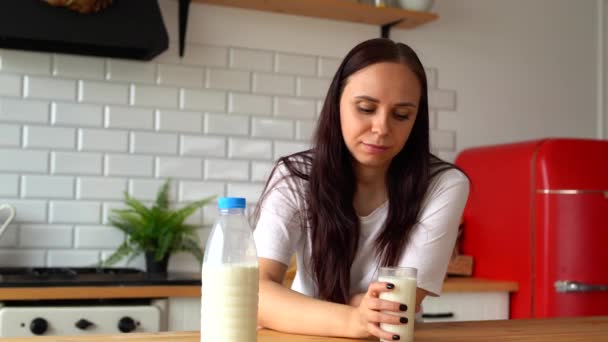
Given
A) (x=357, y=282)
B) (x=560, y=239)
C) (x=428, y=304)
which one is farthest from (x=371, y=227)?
(x=560, y=239)

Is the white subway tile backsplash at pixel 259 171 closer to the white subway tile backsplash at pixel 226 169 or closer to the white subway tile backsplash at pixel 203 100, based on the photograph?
the white subway tile backsplash at pixel 226 169

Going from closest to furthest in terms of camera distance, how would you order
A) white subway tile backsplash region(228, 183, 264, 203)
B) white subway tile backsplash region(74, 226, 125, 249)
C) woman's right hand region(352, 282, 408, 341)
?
woman's right hand region(352, 282, 408, 341) → white subway tile backsplash region(74, 226, 125, 249) → white subway tile backsplash region(228, 183, 264, 203)

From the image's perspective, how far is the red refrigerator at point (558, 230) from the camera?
3.04m

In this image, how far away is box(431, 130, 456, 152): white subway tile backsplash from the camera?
3.67 metres

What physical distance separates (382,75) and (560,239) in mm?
1639

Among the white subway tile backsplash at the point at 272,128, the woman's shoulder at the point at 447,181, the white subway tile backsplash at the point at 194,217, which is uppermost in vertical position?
the white subway tile backsplash at the point at 272,128


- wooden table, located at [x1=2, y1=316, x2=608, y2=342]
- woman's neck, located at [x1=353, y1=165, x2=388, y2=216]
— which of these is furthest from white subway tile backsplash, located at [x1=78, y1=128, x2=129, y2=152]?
wooden table, located at [x1=2, y1=316, x2=608, y2=342]

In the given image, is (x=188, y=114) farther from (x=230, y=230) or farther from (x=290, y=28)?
(x=230, y=230)

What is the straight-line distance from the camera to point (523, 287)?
10.3 feet

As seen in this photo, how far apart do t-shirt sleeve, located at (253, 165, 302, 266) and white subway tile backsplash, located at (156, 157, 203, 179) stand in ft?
4.68

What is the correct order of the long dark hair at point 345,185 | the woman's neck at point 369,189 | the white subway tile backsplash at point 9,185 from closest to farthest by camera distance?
the long dark hair at point 345,185
the woman's neck at point 369,189
the white subway tile backsplash at point 9,185

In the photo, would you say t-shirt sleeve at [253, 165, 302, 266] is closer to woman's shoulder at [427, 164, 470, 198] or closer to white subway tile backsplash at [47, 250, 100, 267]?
woman's shoulder at [427, 164, 470, 198]

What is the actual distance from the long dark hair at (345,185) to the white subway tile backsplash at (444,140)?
1.81m

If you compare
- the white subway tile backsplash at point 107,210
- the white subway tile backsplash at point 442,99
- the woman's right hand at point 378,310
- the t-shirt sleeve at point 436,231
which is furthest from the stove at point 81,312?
the white subway tile backsplash at point 442,99
